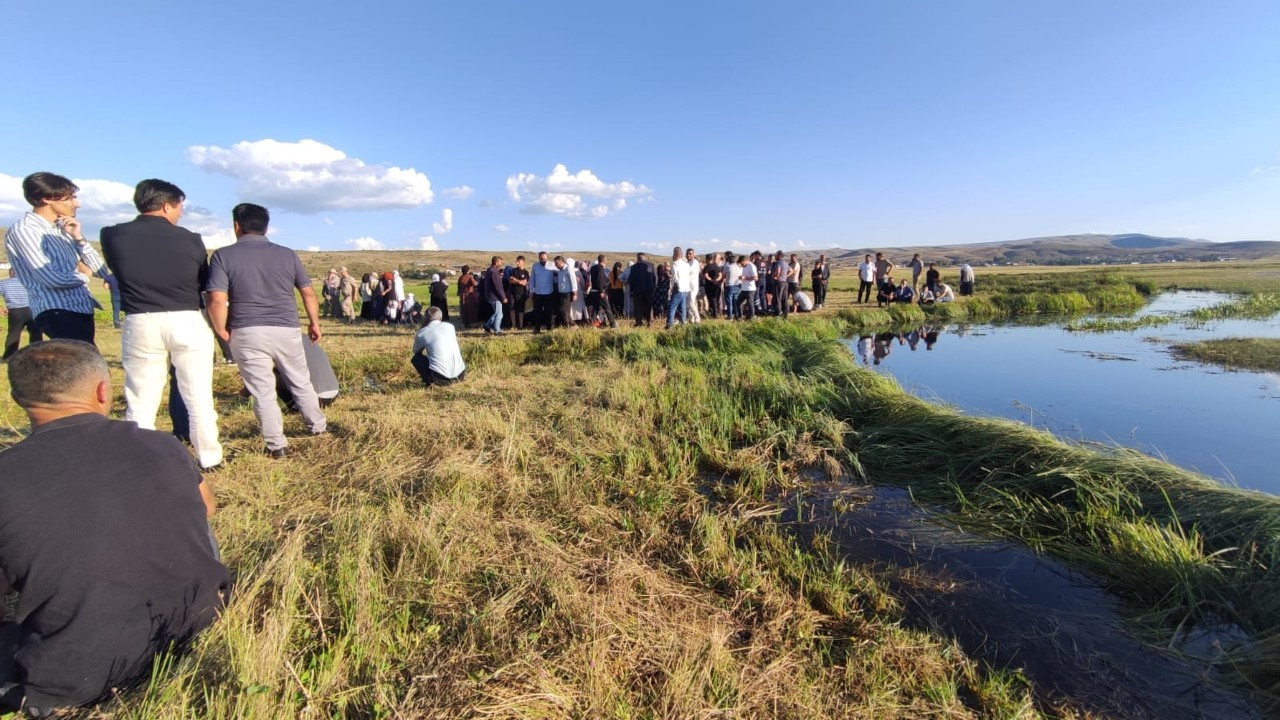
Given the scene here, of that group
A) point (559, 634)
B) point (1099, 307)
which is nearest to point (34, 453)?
point (559, 634)

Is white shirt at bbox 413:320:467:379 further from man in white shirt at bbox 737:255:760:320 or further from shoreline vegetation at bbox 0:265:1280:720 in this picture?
man in white shirt at bbox 737:255:760:320

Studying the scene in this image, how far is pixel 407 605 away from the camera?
7.35 feet

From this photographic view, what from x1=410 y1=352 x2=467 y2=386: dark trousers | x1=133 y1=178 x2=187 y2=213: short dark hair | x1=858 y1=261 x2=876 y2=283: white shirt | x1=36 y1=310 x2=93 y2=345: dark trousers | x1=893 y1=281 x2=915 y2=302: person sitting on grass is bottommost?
x1=410 y1=352 x2=467 y2=386: dark trousers

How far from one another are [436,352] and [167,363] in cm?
300

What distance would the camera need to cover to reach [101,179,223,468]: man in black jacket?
11.1ft

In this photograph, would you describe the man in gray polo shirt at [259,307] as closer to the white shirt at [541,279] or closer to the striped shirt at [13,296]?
the striped shirt at [13,296]

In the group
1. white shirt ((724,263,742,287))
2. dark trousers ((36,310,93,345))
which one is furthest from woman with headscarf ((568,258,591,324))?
dark trousers ((36,310,93,345))

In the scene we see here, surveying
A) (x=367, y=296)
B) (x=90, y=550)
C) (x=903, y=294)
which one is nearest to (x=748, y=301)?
(x=903, y=294)

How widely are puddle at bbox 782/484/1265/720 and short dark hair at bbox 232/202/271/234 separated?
4.51 m

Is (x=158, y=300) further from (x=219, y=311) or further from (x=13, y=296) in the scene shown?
(x=13, y=296)

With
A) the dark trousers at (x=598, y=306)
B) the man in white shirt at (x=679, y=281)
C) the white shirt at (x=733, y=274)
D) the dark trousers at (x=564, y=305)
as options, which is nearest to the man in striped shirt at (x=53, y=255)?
the dark trousers at (x=564, y=305)

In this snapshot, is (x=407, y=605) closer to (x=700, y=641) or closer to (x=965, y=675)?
(x=700, y=641)

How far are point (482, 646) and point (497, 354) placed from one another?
23.0ft

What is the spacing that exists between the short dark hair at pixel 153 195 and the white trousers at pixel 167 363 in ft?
2.35
